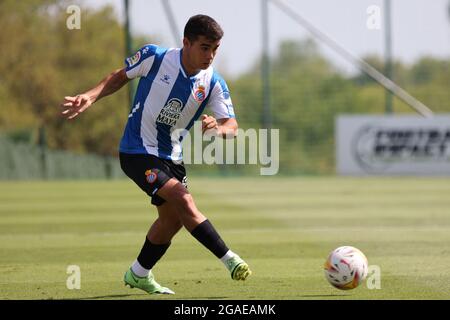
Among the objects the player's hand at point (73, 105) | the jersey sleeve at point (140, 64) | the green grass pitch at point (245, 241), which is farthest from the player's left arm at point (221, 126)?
the green grass pitch at point (245, 241)

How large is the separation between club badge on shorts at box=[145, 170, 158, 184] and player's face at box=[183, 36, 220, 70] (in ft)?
3.16

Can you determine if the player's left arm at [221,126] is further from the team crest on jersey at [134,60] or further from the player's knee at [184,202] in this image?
the team crest on jersey at [134,60]

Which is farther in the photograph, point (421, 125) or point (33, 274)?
point (421, 125)

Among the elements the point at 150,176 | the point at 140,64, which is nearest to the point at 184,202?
the point at 150,176

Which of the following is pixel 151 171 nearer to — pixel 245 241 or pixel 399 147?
pixel 245 241

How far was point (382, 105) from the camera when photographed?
35781mm

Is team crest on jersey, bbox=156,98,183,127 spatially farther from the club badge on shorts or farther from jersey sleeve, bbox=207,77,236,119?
the club badge on shorts

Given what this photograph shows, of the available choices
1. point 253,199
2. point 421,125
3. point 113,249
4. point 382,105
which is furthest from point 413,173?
point 113,249

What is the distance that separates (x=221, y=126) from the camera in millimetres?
8422

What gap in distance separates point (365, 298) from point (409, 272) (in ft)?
5.94

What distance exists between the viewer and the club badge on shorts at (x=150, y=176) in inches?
322

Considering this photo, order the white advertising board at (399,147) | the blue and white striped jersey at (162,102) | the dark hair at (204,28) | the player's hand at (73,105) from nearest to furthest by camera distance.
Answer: the player's hand at (73,105), the dark hair at (204,28), the blue and white striped jersey at (162,102), the white advertising board at (399,147)

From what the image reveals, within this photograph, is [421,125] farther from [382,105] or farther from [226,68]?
Answer: [226,68]

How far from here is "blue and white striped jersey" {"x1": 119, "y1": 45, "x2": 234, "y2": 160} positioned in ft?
27.5
